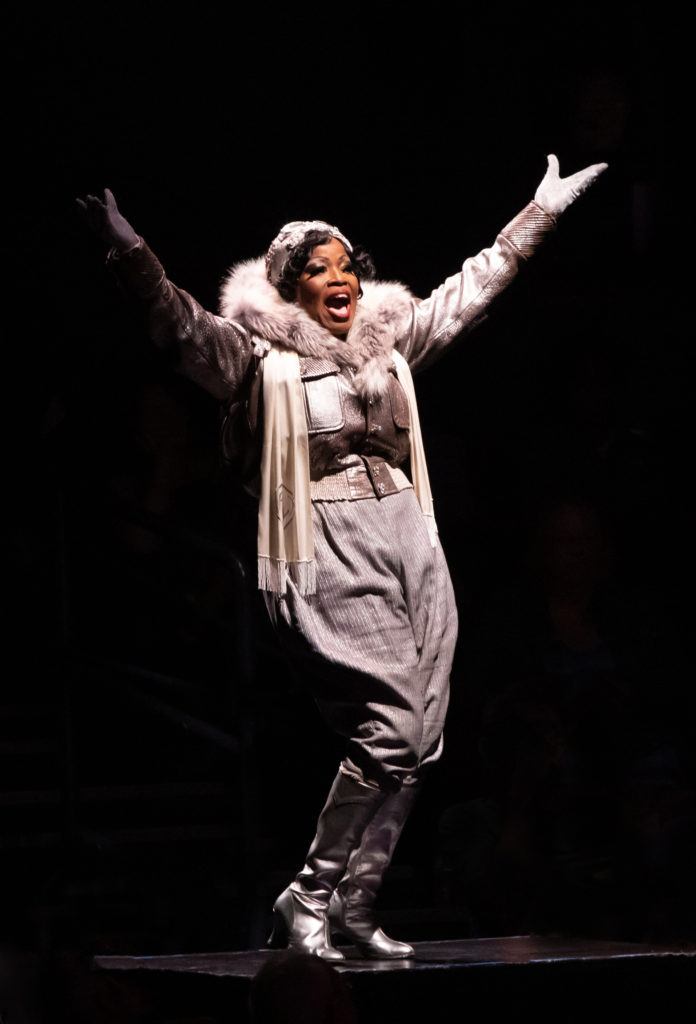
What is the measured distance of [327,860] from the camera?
3660 mm

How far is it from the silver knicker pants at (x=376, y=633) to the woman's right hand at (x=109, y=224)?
75 centimetres

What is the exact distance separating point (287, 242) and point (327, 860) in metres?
1.45

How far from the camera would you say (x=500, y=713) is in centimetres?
439

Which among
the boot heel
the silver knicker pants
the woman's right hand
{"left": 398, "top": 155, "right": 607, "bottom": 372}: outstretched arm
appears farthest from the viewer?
{"left": 398, "top": 155, "right": 607, "bottom": 372}: outstretched arm

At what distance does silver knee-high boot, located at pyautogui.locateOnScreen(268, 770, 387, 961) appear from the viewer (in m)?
3.63

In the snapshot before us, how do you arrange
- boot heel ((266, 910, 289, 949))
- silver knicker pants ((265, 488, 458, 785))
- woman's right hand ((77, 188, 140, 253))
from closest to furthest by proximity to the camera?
woman's right hand ((77, 188, 140, 253)) → silver knicker pants ((265, 488, 458, 785)) → boot heel ((266, 910, 289, 949))

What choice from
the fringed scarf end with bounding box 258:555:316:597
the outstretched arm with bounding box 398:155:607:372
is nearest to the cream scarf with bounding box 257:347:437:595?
the fringed scarf end with bounding box 258:555:316:597

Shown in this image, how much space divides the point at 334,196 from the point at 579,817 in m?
2.24

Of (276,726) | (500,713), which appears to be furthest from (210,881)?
(500,713)

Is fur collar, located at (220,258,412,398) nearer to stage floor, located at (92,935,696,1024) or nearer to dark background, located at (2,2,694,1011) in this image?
dark background, located at (2,2,694,1011)

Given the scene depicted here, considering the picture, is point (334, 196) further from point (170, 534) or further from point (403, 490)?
point (403, 490)

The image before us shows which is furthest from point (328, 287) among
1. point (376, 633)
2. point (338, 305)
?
point (376, 633)

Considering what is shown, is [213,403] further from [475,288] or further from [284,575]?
[284,575]

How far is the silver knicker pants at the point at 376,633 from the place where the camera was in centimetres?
361
